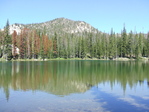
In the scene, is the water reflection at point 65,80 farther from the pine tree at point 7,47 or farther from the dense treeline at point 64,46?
the dense treeline at point 64,46

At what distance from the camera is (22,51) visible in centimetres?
9394

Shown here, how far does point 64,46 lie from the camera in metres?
133

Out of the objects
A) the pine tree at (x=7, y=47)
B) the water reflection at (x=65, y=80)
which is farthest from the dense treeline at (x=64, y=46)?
the water reflection at (x=65, y=80)

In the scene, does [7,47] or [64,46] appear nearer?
[7,47]

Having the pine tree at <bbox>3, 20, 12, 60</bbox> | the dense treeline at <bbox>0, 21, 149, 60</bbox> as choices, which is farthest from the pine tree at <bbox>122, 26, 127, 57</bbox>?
the pine tree at <bbox>3, 20, 12, 60</bbox>

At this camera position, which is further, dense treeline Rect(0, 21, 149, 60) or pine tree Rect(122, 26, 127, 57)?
pine tree Rect(122, 26, 127, 57)

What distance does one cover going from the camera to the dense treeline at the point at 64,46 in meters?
92.8

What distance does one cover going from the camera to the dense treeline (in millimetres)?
92812

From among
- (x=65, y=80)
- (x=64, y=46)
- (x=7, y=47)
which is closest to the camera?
(x=65, y=80)

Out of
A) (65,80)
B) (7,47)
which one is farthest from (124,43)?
(65,80)

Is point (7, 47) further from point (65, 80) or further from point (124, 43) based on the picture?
point (124, 43)

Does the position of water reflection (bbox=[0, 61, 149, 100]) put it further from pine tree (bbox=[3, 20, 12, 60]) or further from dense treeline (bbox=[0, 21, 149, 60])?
dense treeline (bbox=[0, 21, 149, 60])

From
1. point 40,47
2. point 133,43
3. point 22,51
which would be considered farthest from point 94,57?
point 22,51

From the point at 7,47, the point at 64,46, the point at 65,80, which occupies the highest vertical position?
the point at 64,46
